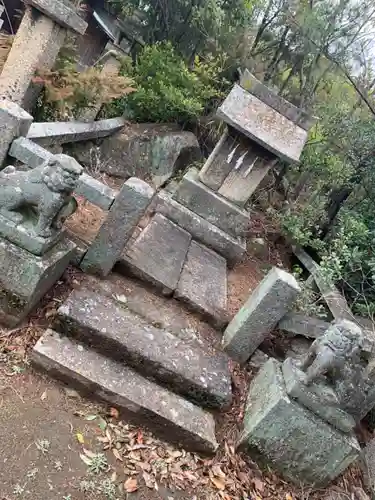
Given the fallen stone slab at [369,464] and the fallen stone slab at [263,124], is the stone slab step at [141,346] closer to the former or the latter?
the fallen stone slab at [369,464]

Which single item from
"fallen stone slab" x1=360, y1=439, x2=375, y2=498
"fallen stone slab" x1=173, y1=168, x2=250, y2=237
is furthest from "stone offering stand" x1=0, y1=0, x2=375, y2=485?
"fallen stone slab" x1=173, y1=168, x2=250, y2=237

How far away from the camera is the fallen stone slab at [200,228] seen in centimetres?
648

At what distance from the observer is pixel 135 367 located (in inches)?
155

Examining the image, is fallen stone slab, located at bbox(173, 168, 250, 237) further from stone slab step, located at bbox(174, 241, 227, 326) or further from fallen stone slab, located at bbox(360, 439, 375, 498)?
fallen stone slab, located at bbox(360, 439, 375, 498)

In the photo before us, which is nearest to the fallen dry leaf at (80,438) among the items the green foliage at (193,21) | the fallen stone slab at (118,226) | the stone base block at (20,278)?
the stone base block at (20,278)

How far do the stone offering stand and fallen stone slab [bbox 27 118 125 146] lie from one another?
0.10 feet

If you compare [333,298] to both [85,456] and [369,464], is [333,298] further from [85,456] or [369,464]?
[85,456]

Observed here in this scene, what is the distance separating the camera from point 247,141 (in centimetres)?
632

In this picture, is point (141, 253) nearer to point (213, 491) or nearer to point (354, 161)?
point (213, 491)

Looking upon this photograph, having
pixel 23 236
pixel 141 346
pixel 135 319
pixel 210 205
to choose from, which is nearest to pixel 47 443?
pixel 141 346

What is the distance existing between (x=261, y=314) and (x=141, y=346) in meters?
1.24

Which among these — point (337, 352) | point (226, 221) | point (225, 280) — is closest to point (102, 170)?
point (226, 221)

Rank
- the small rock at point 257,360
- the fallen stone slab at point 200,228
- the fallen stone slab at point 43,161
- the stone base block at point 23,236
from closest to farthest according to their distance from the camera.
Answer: the stone base block at point 23,236 < the fallen stone slab at point 43,161 < the small rock at point 257,360 < the fallen stone slab at point 200,228

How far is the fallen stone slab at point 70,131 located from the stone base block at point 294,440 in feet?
11.6
